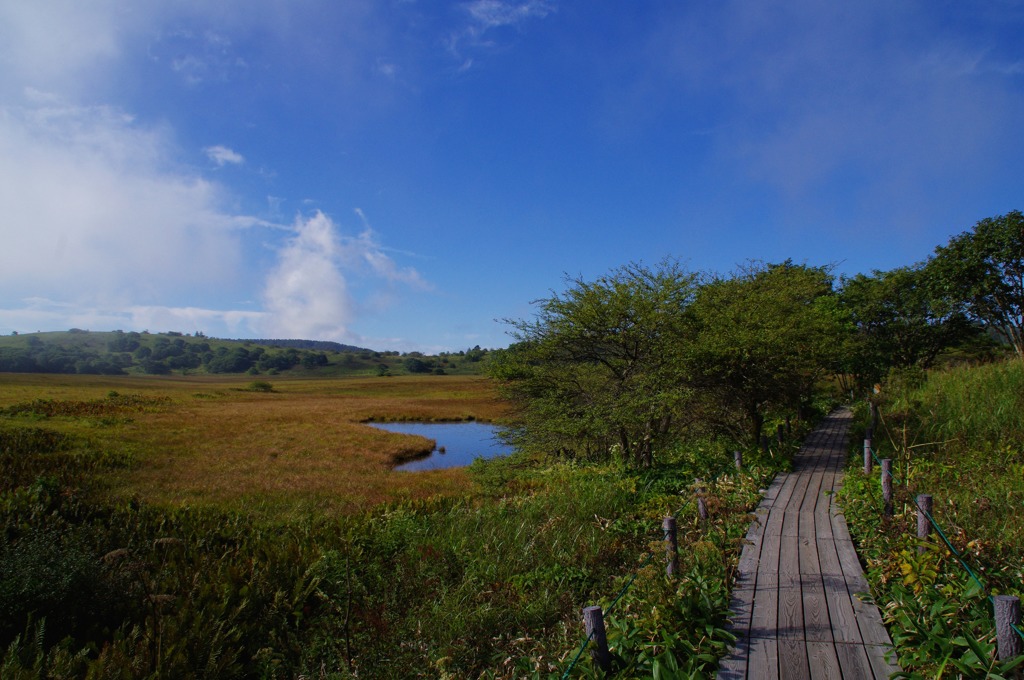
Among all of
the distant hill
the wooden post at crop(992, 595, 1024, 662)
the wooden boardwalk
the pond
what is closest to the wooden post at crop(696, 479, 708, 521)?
the wooden boardwalk

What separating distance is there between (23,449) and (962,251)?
4193 cm

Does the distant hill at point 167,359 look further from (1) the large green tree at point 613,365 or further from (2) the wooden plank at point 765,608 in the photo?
(2) the wooden plank at point 765,608

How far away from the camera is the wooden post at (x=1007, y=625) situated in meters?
2.93

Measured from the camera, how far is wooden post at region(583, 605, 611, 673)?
341 centimetres

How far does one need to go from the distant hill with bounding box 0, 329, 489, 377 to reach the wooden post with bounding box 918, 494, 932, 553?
10523cm

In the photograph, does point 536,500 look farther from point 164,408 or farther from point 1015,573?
point 164,408

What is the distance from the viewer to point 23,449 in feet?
58.7

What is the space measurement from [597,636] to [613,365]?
1002 centimetres

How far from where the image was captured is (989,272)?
25078mm

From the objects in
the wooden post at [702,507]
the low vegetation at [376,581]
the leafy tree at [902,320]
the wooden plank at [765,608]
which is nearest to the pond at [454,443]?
the low vegetation at [376,581]

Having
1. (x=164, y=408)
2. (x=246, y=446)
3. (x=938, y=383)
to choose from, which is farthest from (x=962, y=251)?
(x=164, y=408)

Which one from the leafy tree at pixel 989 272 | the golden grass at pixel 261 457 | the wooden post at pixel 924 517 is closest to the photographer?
the wooden post at pixel 924 517

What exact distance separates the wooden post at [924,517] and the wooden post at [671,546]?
2.28m

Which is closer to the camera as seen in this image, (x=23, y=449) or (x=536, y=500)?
(x=536, y=500)
